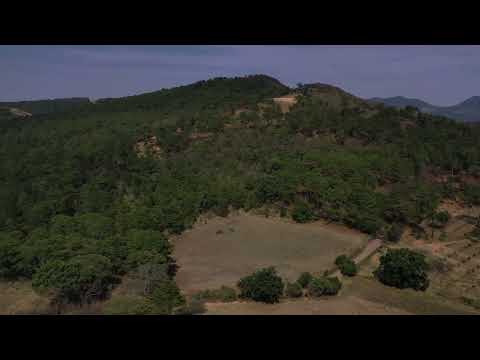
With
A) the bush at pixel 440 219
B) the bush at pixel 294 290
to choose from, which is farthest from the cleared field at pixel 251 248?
the bush at pixel 440 219

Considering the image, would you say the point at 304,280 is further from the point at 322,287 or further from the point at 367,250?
the point at 367,250

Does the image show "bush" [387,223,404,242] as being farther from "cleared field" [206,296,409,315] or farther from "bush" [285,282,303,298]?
"bush" [285,282,303,298]

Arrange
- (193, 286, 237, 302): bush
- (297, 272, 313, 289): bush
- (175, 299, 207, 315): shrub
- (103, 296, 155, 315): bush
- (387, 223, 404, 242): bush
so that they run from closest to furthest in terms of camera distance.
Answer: (103, 296, 155, 315): bush
(175, 299, 207, 315): shrub
(193, 286, 237, 302): bush
(297, 272, 313, 289): bush
(387, 223, 404, 242): bush

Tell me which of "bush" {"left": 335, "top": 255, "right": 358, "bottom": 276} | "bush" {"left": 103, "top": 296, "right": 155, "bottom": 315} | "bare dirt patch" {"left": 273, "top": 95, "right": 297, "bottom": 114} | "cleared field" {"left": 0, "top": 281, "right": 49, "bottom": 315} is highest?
"bare dirt patch" {"left": 273, "top": 95, "right": 297, "bottom": 114}

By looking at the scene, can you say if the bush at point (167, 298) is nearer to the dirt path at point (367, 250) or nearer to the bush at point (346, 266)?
the bush at point (346, 266)

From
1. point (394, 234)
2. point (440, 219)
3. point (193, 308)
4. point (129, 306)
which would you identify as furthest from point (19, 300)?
point (440, 219)

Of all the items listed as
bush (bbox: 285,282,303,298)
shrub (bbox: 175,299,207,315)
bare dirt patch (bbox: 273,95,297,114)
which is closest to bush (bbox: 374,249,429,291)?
bush (bbox: 285,282,303,298)

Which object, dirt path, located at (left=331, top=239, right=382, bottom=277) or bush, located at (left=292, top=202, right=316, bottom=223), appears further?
bush, located at (left=292, top=202, right=316, bottom=223)
